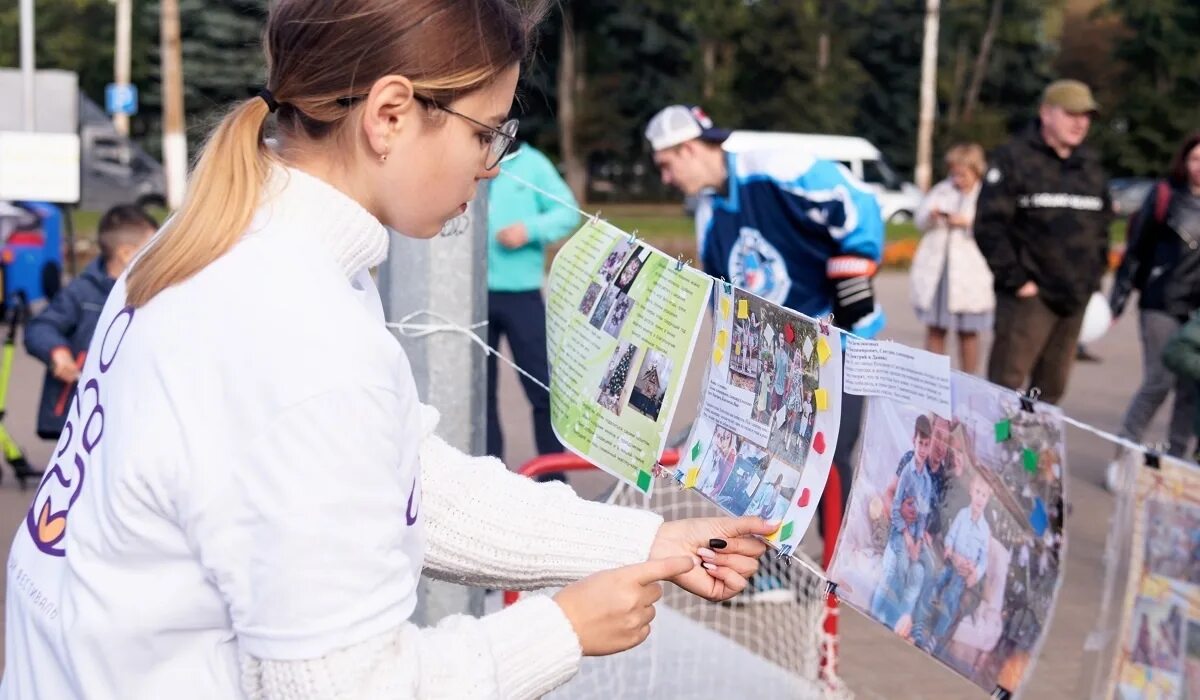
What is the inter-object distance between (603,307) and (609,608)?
0.99 m

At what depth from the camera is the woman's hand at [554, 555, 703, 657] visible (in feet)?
5.68

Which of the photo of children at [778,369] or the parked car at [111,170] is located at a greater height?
the photo of children at [778,369]

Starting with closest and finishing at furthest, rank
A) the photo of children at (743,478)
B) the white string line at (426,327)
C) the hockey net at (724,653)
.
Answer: the photo of children at (743,478)
the white string line at (426,327)
the hockey net at (724,653)

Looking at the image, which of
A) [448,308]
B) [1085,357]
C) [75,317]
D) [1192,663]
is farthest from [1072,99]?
[1085,357]

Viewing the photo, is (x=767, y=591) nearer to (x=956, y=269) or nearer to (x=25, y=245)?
(x=956, y=269)

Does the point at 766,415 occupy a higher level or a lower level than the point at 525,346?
higher

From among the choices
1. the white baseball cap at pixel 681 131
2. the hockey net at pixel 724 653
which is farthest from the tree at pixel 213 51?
the hockey net at pixel 724 653

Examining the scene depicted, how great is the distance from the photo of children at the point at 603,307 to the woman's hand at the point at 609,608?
3.01 feet

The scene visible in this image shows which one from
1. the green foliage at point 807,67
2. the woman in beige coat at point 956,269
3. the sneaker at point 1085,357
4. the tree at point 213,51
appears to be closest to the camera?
the woman in beige coat at point 956,269

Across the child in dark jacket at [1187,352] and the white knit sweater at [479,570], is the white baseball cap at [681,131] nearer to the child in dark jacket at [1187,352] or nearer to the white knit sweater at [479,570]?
the child in dark jacket at [1187,352]

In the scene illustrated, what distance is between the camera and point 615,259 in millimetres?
2682

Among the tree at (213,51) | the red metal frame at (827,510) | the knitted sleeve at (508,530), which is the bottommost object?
the red metal frame at (827,510)

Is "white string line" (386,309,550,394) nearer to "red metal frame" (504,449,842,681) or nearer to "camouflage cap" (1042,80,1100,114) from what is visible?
"red metal frame" (504,449,842,681)

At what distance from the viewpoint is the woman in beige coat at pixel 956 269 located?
9.30 m
